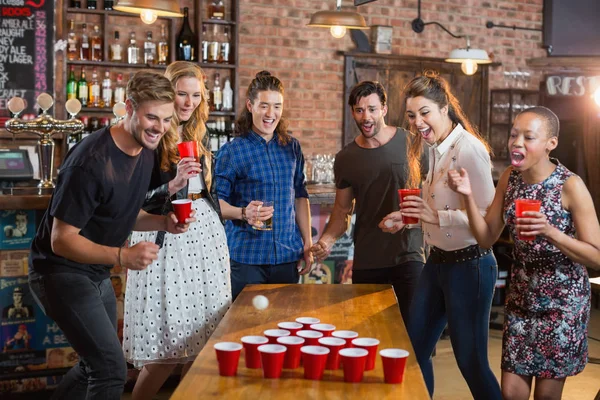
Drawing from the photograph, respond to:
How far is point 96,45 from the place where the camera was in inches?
267

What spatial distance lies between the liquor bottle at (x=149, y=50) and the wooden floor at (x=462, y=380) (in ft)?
11.5

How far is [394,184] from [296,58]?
4.14 metres

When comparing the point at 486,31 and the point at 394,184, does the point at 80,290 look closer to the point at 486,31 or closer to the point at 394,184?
the point at 394,184

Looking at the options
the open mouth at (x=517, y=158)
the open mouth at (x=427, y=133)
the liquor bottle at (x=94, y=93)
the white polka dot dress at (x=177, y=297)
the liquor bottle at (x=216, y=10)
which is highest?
the liquor bottle at (x=216, y=10)

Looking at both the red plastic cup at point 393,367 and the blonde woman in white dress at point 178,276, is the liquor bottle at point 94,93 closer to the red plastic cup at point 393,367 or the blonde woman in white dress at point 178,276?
the blonde woman in white dress at point 178,276

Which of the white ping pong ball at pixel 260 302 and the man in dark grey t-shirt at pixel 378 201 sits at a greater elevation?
the man in dark grey t-shirt at pixel 378 201

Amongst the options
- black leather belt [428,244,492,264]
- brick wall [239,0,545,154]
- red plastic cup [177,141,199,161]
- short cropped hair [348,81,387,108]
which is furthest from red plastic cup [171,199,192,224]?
brick wall [239,0,545,154]

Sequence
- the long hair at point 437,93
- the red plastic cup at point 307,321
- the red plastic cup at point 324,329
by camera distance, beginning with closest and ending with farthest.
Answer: the red plastic cup at point 324,329, the red plastic cup at point 307,321, the long hair at point 437,93

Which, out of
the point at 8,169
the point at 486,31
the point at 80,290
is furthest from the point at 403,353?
the point at 486,31

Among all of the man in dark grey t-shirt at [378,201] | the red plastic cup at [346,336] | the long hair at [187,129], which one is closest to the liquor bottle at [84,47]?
the long hair at [187,129]

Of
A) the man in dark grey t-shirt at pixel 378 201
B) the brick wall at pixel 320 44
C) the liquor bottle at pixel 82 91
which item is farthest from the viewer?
the brick wall at pixel 320 44

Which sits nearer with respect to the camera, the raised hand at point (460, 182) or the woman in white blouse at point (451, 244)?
the raised hand at point (460, 182)

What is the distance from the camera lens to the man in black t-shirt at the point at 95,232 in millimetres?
2512

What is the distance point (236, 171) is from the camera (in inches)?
140
